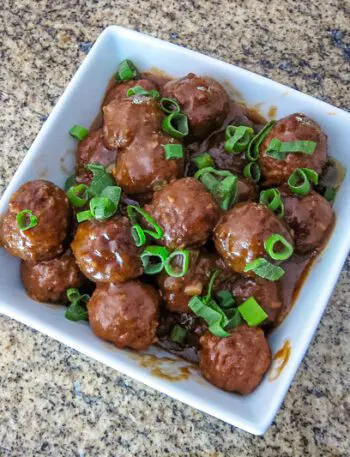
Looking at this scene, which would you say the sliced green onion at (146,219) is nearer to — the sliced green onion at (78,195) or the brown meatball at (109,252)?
the brown meatball at (109,252)

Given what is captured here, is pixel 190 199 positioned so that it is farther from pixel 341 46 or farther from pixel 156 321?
pixel 341 46

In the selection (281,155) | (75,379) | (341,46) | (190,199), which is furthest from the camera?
(341,46)

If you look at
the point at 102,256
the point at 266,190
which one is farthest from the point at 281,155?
the point at 102,256

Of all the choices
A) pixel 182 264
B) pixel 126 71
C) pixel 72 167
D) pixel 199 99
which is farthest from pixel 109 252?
pixel 126 71

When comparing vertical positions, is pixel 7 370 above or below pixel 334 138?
below

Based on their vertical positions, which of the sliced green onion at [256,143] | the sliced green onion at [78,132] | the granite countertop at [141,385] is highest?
the sliced green onion at [256,143]

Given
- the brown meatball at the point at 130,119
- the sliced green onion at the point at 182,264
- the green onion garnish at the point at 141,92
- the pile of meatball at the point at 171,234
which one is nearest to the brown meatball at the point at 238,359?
the pile of meatball at the point at 171,234
